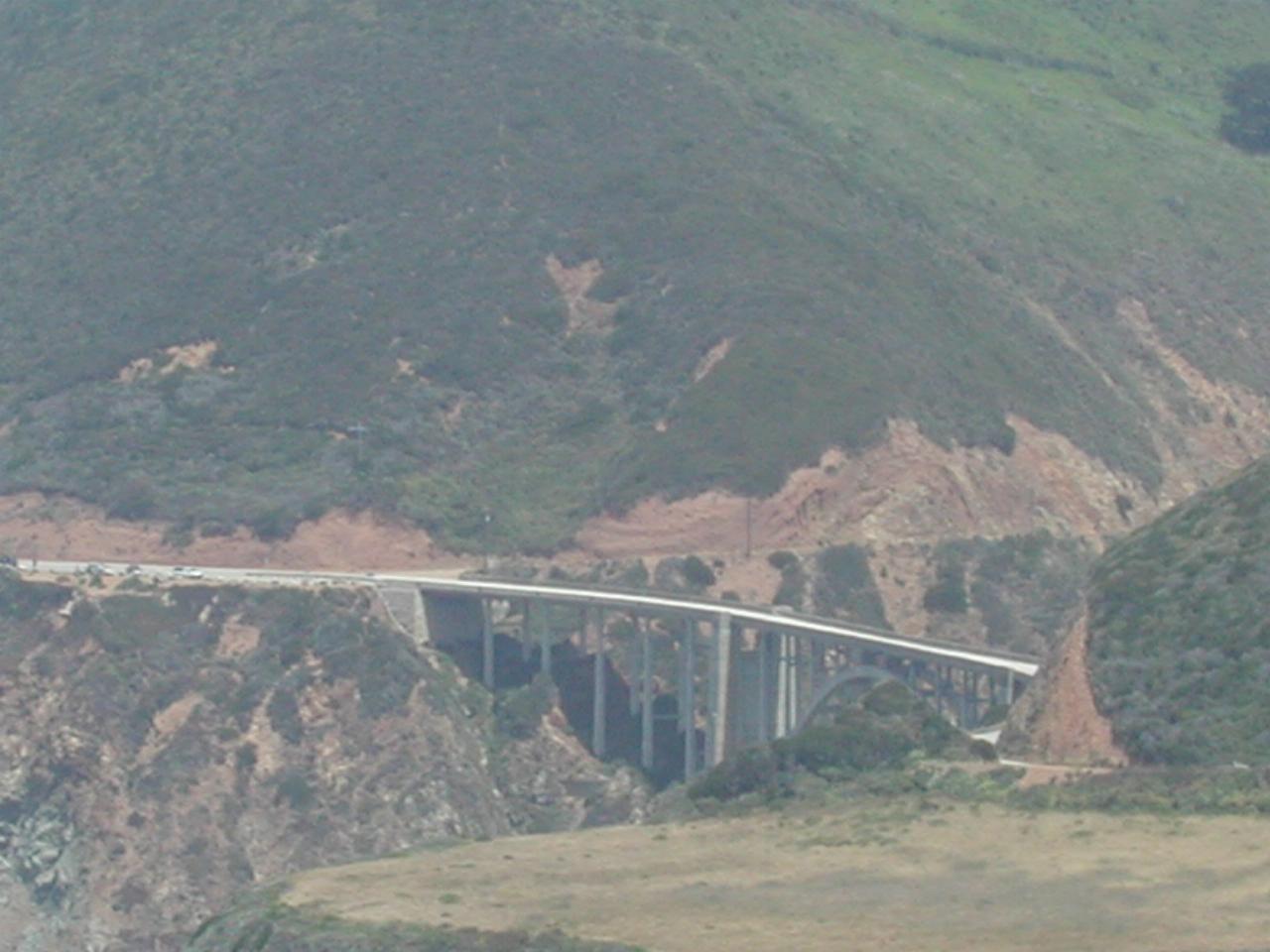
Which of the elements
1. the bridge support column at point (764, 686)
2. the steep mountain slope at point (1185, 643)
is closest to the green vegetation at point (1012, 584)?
the bridge support column at point (764, 686)

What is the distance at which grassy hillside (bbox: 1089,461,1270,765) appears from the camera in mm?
105625

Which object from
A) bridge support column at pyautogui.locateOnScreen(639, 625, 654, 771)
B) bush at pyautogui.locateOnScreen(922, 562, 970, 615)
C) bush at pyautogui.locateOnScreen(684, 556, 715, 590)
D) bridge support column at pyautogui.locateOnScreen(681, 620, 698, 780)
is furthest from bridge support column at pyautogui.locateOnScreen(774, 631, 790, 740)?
bush at pyautogui.locateOnScreen(922, 562, 970, 615)

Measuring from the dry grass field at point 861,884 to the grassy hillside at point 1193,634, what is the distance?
7307 mm

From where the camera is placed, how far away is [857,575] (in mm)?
148625

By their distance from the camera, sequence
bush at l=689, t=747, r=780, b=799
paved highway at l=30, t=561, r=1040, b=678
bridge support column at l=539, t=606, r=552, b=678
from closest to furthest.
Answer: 1. bush at l=689, t=747, r=780, b=799
2. paved highway at l=30, t=561, r=1040, b=678
3. bridge support column at l=539, t=606, r=552, b=678

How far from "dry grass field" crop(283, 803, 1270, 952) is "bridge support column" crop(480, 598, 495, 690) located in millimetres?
37597

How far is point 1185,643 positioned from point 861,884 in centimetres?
2003

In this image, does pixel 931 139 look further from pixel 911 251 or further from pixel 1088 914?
pixel 1088 914

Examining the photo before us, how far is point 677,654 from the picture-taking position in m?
141

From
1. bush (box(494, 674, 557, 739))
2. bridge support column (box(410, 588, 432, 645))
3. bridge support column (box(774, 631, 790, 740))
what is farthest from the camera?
bridge support column (box(410, 588, 432, 645))

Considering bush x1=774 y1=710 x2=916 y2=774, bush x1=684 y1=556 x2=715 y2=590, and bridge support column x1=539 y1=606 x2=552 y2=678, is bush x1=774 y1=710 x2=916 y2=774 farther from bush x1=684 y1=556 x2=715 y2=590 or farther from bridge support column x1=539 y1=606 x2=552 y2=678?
bush x1=684 y1=556 x2=715 y2=590

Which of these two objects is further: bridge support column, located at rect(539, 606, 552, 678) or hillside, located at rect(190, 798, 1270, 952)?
bridge support column, located at rect(539, 606, 552, 678)

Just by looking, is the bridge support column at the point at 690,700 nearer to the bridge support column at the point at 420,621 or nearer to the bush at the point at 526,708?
the bush at the point at 526,708

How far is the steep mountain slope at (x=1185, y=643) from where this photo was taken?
10575 centimetres
